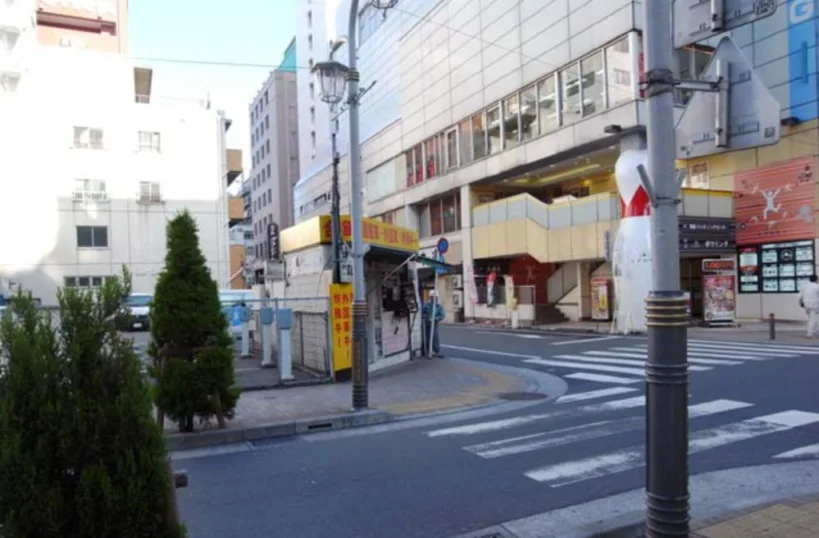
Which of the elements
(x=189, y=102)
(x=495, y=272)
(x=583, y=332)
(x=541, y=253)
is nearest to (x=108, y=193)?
(x=189, y=102)

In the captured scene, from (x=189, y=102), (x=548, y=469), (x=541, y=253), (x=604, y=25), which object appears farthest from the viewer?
(x=189, y=102)

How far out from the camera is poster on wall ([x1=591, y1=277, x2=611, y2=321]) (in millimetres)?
27891

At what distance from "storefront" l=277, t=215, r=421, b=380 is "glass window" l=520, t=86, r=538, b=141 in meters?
17.3

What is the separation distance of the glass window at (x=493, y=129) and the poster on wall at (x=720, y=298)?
14.4 meters

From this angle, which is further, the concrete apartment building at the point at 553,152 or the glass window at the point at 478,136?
the glass window at the point at 478,136

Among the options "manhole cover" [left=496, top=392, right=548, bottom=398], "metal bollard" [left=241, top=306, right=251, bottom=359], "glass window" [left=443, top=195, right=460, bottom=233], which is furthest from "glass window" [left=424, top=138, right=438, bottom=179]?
"manhole cover" [left=496, top=392, right=548, bottom=398]

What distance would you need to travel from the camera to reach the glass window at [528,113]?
32.4 metres

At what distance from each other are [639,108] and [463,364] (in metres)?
14.5

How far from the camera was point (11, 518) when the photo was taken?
8.98 ft

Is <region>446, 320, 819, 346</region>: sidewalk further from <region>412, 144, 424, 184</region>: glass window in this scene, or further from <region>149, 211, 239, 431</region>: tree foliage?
<region>412, 144, 424, 184</region>: glass window

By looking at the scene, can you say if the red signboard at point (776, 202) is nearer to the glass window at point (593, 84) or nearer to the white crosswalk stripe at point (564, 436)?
the glass window at point (593, 84)

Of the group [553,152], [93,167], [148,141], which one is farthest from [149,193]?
[553,152]

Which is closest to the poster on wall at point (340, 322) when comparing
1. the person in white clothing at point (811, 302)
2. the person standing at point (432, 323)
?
the person standing at point (432, 323)

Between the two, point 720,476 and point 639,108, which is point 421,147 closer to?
point 639,108
